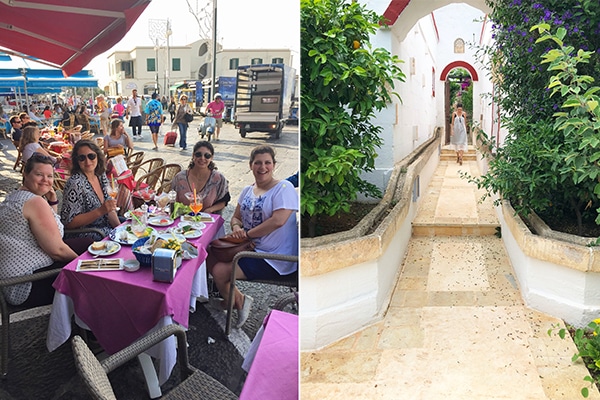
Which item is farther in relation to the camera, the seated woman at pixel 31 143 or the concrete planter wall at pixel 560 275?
the concrete planter wall at pixel 560 275

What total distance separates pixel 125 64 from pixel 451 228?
3562 mm

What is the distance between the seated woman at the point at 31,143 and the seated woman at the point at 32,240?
7 centimetres

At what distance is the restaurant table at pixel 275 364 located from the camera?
1495mm

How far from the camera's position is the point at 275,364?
5.04 feet

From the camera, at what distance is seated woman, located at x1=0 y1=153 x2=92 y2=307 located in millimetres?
1634

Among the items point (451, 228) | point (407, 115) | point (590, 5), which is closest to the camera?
point (590, 5)

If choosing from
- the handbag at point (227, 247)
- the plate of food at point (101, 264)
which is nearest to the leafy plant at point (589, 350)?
the handbag at point (227, 247)

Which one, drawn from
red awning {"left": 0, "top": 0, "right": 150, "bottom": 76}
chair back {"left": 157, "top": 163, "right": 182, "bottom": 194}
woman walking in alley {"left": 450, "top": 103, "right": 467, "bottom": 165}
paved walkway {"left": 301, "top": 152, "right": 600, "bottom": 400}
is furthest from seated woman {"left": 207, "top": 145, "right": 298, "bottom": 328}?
woman walking in alley {"left": 450, "top": 103, "right": 467, "bottom": 165}

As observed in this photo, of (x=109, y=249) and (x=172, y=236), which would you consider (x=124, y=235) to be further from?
(x=172, y=236)

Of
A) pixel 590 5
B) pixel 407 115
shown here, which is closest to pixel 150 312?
pixel 590 5

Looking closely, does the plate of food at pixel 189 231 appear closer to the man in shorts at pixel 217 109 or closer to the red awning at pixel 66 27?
the man in shorts at pixel 217 109

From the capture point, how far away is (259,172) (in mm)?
1670

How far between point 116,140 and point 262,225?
0.61 m

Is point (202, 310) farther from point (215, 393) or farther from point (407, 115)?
point (407, 115)
